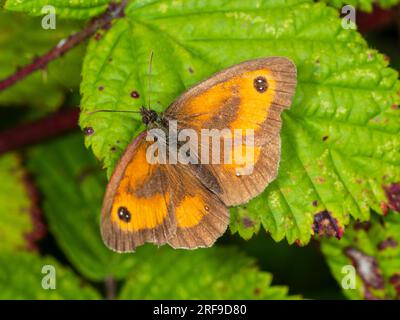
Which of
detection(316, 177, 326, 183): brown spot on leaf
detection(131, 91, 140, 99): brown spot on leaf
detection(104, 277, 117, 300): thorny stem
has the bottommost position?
detection(316, 177, 326, 183): brown spot on leaf

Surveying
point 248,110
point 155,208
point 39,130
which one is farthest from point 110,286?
point 248,110

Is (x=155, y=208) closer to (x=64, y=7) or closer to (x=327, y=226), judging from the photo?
(x=327, y=226)

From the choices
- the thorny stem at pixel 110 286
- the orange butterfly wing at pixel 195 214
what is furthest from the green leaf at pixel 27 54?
the orange butterfly wing at pixel 195 214

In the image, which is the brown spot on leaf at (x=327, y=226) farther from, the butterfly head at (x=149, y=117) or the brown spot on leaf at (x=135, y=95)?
the brown spot on leaf at (x=135, y=95)

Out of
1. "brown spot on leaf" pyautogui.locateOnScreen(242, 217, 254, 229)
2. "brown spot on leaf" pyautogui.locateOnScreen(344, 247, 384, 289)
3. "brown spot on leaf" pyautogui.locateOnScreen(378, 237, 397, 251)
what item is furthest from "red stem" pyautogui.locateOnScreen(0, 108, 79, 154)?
"brown spot on leaf" pyautogui.locateOnScreen(378, 237, 397, 251)

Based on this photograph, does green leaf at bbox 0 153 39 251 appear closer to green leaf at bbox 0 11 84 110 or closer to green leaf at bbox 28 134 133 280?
green leaf at bbox 28 134 133 280
